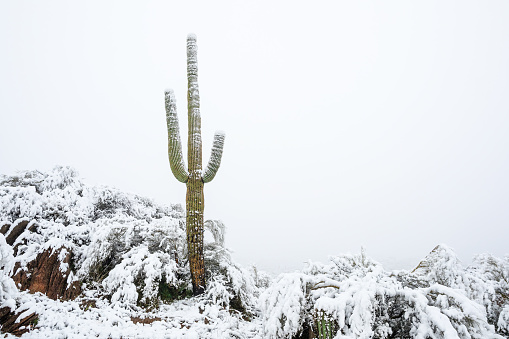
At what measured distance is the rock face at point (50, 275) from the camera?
4.25 metres

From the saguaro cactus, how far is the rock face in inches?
90.4

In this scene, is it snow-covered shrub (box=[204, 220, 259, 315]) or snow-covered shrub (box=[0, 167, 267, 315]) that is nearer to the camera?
snow-covered shrub (box=[0, 167, 267, 315])

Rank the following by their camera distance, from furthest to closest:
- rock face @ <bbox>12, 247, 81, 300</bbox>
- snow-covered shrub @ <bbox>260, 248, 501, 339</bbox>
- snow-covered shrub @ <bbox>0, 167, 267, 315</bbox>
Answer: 1. snow-covered shrub @ <bbox>0, 167, 267, 315</bbox>
2. rock face @ <bbox>12, 247, 81, 300</bbox>
3. snow-covered shrub @ <bbox>260, 248, 501, 339</bbox>

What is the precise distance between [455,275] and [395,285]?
54.7 inches

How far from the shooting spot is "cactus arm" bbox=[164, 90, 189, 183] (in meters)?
6.30

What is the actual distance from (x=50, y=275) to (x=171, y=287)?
7.41 ft

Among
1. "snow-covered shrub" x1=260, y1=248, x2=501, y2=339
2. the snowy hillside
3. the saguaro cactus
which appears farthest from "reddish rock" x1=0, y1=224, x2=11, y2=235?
"snow-covered shrub" x1=260, y1=248, x2=501, y2=339

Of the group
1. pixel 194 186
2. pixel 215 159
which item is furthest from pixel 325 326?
pixel 215 159

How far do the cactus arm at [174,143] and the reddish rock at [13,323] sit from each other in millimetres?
3736

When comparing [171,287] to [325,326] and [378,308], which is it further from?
[378,308]

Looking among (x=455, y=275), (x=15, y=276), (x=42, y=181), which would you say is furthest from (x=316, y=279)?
(x=42, y=181)

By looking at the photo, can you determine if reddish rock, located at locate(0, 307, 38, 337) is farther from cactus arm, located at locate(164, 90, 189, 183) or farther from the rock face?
cactus arm, located at locate(164, 90, 189, 183)

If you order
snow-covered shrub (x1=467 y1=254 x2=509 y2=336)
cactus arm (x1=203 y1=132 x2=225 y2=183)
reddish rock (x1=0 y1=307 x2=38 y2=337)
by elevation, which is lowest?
reddish rock (x1=0 y1=307 x2=38 y2=337)

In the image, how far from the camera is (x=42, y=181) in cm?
605
